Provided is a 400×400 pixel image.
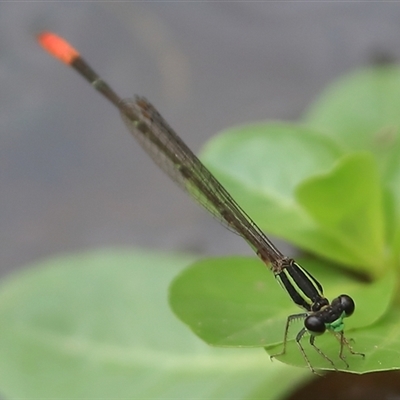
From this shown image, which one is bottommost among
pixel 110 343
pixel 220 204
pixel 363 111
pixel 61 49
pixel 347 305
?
pixel 347 305

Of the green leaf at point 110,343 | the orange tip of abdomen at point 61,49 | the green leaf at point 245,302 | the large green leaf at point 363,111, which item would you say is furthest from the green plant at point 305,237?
the orange tip of abdomen at point 61,49

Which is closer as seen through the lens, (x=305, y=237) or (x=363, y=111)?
(x=305, y=237)

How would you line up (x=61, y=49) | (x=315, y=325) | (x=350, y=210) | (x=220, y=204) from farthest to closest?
(x=61, y=49) < (x=220, y=204) < (x=350, y=210) < (x=315, y=325)

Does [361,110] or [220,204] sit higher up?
[361,110]

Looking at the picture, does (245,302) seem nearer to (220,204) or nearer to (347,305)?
(347,305)

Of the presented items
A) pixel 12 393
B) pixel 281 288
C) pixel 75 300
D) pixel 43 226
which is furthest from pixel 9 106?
pixel 281 288

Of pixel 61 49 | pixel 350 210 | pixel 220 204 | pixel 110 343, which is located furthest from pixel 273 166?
pixel 61 49

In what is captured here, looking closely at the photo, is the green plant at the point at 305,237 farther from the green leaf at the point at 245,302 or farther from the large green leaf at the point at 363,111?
the large green leaf at the point at 363,111
